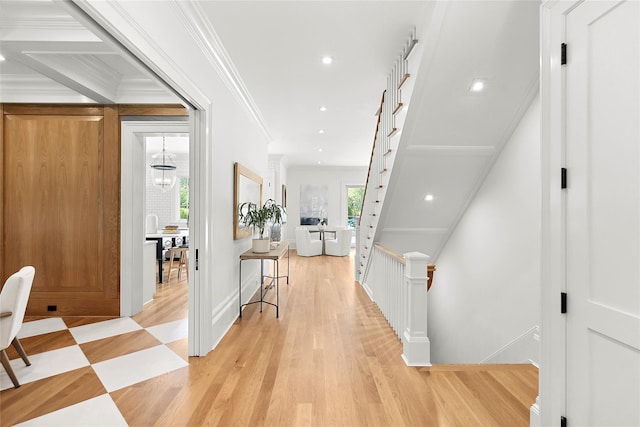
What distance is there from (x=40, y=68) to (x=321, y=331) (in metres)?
3.56

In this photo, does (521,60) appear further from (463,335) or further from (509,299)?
(463,335)

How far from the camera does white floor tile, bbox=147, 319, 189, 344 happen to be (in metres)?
2.93

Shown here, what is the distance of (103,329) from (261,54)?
321 cm

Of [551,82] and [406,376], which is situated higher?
[551,82]

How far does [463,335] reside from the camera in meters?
4.00

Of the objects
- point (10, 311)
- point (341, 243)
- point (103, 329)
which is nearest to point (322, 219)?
point (341, 243)

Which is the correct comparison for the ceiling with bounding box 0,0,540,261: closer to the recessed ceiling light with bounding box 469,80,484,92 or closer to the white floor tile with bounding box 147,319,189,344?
the recessed ceiling light with bounding box 469,80,484,92

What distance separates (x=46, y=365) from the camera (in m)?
2.39

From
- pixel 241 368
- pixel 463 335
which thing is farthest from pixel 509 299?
pixel 241 368

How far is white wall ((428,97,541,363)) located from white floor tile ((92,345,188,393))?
9.53 feet

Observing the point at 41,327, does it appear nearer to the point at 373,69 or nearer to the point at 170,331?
the point at 170,331

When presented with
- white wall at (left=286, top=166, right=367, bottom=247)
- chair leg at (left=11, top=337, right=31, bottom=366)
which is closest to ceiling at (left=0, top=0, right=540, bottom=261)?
chair leg at (left=11, top=337, right=31, bottom=366)

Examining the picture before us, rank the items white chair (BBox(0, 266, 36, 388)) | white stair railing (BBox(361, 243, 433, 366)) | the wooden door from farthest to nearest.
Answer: the wooden door, white stair railing (BBox(361, 243, 433, 366)), white chair (BBox(0, 266, 36, 388))

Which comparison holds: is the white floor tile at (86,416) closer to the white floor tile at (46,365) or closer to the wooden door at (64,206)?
the white floor tile at (46,365)
